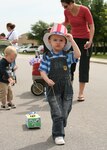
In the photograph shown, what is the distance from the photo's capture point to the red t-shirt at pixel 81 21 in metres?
8.83

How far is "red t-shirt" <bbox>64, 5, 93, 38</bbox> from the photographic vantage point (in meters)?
8.83

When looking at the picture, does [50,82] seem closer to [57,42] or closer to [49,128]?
[57,42]

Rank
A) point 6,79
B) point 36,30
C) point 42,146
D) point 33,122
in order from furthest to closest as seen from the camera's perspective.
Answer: point 36,30
point 6,79
point 33,122
point 42,146

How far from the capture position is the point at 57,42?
568 cm

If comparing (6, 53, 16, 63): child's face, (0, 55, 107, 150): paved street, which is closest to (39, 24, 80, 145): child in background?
(0, 55, 107, 150): paved street

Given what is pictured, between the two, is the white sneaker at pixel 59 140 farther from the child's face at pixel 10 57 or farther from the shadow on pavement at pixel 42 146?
the child's face at pixel 10 57

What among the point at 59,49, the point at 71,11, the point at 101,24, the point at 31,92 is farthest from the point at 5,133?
the point at 101,24

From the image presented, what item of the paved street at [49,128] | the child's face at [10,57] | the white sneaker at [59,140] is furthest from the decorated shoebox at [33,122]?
the child's face at [10,57]

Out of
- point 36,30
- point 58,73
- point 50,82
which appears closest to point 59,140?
point 50,82

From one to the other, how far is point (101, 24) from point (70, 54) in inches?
2365

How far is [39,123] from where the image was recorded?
651 centimetres

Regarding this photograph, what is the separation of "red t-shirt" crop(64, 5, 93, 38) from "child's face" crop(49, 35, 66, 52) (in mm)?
3230

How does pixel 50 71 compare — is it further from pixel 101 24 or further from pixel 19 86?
pixel 101 24

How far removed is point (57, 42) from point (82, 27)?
343cm
